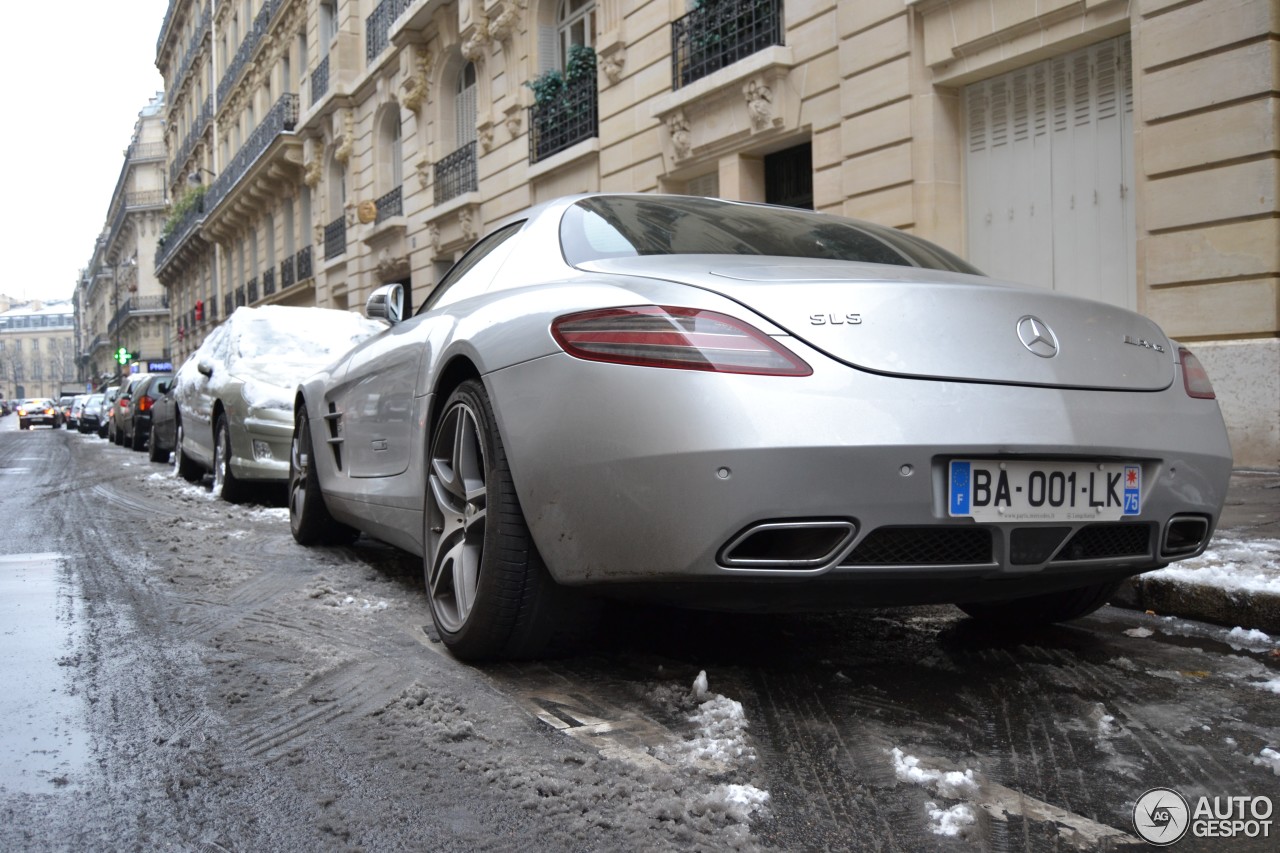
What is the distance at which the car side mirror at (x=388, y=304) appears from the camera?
16.2 ft

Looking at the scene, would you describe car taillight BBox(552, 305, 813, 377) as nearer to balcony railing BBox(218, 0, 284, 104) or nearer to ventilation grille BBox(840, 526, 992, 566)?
ventilation grille BBox(840, 526, 992, 566)

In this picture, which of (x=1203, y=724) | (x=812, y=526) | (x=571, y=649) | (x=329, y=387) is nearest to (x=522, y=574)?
(x=571, y=649)

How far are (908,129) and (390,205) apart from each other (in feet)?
51.5

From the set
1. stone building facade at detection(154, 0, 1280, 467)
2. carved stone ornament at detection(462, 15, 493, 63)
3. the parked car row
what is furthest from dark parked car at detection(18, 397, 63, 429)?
the parked car row

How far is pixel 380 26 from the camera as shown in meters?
24.2

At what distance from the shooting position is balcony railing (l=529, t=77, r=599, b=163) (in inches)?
630

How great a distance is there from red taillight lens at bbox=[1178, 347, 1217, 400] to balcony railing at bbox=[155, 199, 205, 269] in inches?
1812

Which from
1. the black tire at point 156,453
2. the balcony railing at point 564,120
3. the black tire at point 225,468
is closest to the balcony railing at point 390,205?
the balcony railing at point 564,120

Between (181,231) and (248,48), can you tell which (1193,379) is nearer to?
(248,48)

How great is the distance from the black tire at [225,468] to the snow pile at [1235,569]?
6.38m

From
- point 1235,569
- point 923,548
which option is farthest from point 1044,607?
→ point 923,548

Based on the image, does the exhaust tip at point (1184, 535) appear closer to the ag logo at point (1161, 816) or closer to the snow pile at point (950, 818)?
the ag logo at point (1161, 816)

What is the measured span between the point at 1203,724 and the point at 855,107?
29.8 ft

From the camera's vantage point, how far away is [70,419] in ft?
161
